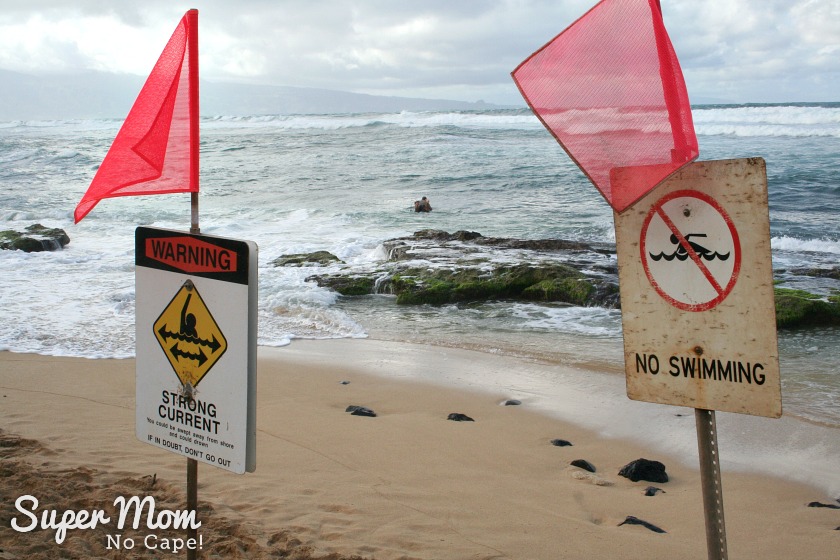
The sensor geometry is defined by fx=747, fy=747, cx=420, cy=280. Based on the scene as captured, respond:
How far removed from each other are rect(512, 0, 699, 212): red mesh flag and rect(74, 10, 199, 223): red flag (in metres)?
1.29

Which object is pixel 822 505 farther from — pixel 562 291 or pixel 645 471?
pixel 562 291

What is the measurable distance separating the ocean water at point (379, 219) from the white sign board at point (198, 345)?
5.09 m

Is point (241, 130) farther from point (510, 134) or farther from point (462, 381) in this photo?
point (462, 381)

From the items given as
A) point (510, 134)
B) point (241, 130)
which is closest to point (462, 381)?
point (510, 134)

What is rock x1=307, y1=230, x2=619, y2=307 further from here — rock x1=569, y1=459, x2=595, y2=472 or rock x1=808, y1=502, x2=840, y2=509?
rock x1=808, y1=502, x2=840, y2=509

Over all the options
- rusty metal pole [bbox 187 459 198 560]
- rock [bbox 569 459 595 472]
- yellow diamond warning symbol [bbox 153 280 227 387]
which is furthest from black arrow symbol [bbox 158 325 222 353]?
rock [bbox 569 459 595 472]

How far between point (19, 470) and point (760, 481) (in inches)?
180

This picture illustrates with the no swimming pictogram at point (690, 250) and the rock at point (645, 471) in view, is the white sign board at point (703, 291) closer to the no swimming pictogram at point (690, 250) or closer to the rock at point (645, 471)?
the no swimming pictogram at point (690, 250)

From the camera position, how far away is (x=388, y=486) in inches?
176

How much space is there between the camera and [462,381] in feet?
23.3

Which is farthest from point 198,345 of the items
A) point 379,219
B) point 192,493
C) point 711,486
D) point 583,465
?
point 379,219

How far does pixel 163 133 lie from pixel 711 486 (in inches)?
91.6

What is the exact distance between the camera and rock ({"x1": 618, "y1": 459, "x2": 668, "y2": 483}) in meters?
4.86

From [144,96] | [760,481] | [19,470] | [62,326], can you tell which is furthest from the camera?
[62,326]
